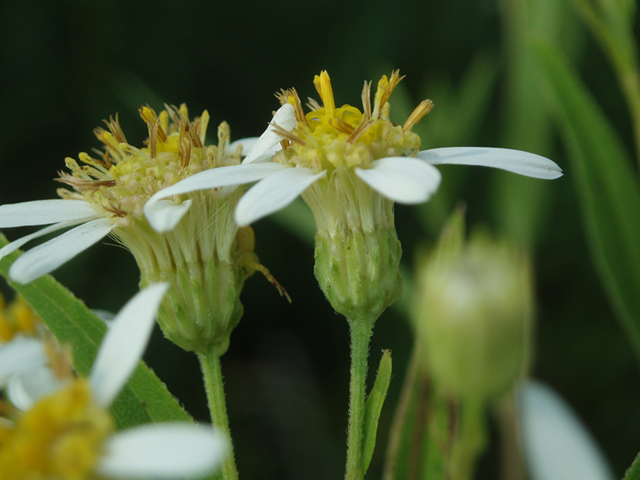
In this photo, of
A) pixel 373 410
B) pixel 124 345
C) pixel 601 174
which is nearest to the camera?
pixel 124 345

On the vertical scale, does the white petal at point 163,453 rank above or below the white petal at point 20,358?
below

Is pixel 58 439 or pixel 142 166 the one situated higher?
pixel 142 166

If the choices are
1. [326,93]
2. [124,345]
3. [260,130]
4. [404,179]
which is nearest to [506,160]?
[404,179]

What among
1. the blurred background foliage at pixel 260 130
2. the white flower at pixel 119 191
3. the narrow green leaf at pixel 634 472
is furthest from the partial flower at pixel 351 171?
the blurred background foliage at pixel 260 130

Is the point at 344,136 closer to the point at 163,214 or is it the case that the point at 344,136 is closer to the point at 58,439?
the point at 163,214

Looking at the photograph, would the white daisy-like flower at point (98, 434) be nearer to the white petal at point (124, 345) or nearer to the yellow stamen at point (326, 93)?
the white petal at point (124, 345)
